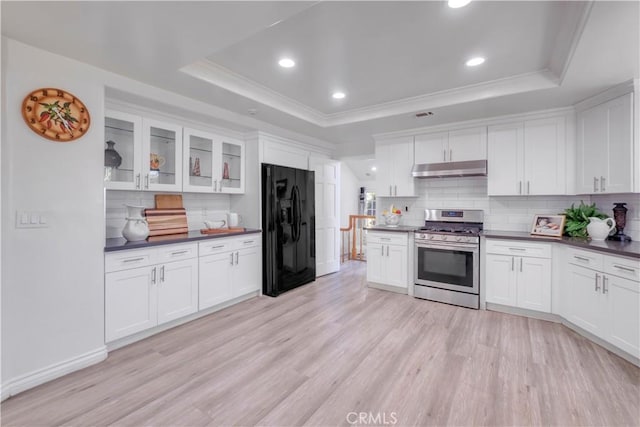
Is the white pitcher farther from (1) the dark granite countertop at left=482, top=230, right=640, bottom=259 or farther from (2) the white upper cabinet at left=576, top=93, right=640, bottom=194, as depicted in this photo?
(2) the white upper cabinet at left=576, top=93, right=640, bottom=194

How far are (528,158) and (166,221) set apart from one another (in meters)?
4.38

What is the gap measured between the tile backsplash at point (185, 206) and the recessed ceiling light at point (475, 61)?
3366 millimetres

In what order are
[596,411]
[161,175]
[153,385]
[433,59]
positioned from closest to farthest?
[596,411] → [153,385] → [433,59] → [161,175]

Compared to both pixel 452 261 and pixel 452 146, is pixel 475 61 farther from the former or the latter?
pixel 452 261

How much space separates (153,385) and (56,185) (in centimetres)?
163

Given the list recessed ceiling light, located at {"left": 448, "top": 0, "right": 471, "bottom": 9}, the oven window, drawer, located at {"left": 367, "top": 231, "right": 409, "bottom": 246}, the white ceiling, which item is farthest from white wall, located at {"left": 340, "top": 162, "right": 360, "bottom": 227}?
recessed ceiling light, located at {"left": 448, "top": 0, "right": 471, "bottom": 9}

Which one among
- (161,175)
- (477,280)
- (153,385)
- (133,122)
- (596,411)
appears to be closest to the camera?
(596,411)

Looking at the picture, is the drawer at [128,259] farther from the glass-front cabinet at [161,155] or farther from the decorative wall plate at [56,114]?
the decorative wall plate at [56,114]

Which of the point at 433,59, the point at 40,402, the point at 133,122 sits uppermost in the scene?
the point at 433,59

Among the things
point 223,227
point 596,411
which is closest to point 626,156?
point 596,411

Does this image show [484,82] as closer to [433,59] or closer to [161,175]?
[433,59]

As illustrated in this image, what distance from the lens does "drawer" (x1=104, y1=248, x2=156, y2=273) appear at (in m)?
2.53

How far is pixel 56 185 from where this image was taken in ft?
7.31

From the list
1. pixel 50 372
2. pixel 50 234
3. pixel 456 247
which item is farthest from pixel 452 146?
pixel 50 372
